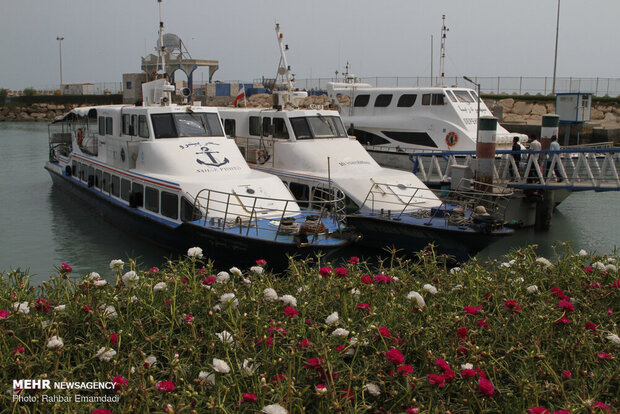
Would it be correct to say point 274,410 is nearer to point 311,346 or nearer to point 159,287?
point 311,346

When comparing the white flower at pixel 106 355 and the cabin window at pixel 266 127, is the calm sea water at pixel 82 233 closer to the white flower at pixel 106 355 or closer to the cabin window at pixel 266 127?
the cabin window at pixel 266 127

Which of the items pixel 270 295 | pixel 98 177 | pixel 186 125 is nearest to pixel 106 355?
pixel 270 295

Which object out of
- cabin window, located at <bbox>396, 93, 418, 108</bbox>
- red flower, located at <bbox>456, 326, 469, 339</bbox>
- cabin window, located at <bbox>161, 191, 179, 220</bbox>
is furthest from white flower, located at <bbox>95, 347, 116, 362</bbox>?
cabin window, located at <bbox>396, 93, 418, 108</bbox>

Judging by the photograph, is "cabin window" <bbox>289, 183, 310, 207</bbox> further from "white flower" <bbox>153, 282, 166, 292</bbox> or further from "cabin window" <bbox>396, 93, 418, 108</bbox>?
"white flower" <bbox>153, 282, 166, 292</bbox>

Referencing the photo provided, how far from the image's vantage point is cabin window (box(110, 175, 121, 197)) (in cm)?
1659

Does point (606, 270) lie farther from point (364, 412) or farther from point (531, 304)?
point (364, 412)

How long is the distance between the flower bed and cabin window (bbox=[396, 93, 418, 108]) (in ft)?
55.8

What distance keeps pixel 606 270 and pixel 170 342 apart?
16.9 feet

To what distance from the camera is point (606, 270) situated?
281 inches

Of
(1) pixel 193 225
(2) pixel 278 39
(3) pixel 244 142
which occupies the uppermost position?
(2) pixel 278 39

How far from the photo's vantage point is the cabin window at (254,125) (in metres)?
19.0

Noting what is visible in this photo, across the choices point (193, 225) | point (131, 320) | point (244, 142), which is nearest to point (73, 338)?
point (131, 320)

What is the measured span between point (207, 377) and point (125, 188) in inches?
489

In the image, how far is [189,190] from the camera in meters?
13.4
